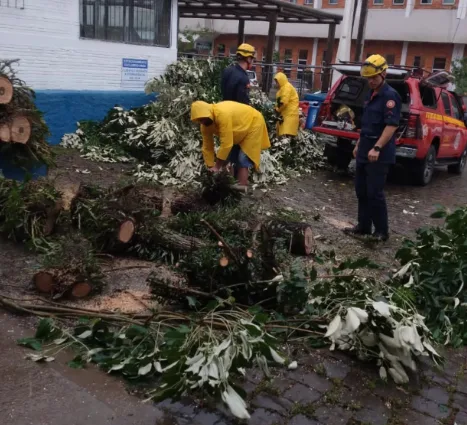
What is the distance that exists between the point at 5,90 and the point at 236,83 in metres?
3.42

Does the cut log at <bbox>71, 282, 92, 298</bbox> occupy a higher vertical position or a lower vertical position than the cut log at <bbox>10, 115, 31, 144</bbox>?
lower

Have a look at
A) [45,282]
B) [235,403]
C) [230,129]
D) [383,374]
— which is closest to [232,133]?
[230,129]

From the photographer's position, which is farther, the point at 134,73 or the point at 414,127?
the point at 134,73

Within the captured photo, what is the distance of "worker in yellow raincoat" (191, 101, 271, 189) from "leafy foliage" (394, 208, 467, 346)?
2.22m

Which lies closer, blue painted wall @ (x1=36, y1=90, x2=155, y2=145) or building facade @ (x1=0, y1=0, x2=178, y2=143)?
building facade @ (x1=0, y1=0, x2=178, y2=143)

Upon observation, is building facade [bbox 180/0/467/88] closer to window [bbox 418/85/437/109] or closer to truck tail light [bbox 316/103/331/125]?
window [bbox 418/85/437/109]

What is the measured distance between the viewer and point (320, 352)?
13.0 feet

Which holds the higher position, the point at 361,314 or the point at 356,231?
the point at 361,314

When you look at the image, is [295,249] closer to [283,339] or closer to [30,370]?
[283,339]

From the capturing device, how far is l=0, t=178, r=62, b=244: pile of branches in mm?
5391

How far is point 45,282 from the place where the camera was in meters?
4.39

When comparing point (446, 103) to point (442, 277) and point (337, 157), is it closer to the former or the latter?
point (337, 157)

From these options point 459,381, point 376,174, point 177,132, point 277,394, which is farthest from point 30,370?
point 177,132

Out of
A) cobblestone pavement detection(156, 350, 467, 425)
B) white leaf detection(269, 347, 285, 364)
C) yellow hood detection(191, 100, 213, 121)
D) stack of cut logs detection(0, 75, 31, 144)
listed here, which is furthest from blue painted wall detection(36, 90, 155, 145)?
white leaf detection(269, 347, 285, 364)
